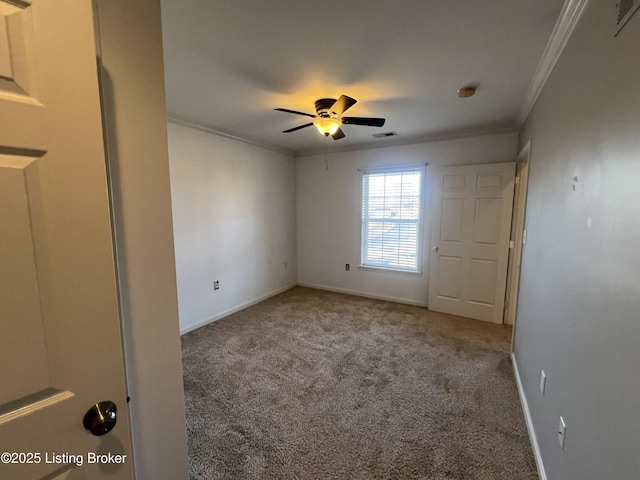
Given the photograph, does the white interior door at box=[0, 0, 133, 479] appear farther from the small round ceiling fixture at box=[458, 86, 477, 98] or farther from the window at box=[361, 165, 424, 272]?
the window at box=[361, 165, 424, 272]

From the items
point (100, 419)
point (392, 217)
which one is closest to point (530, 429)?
point (100, 419)

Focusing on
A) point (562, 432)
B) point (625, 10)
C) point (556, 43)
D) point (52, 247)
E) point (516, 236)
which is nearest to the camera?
point (52, 247)

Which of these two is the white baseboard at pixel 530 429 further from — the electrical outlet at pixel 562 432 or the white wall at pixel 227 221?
the white wall at pixel 227 221

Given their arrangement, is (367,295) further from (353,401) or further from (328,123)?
(328,123)

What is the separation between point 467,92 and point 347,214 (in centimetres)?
253

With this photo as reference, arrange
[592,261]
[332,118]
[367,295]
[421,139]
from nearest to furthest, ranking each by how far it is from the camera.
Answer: [592,261]
[332,118]
[421,139]
[367,295]

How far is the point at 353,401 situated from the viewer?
2.17 metres

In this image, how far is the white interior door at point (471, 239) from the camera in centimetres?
346

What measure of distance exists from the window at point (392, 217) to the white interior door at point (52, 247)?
12.8ft

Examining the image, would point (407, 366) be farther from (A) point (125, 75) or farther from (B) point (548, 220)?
(A) point (125, 75)

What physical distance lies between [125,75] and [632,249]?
1.79m

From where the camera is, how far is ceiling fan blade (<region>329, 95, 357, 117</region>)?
2.14 m

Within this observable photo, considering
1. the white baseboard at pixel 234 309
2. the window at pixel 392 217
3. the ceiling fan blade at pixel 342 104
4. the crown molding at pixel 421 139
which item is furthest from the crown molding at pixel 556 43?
the white baseboard at pixel 234 309

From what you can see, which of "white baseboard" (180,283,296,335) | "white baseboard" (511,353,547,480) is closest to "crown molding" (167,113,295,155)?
"white baseboard" (180,283,296,335)
